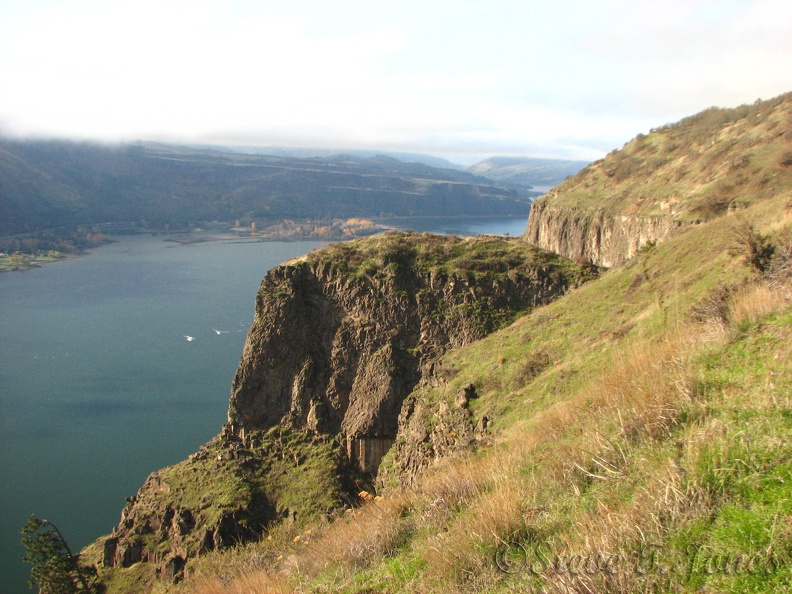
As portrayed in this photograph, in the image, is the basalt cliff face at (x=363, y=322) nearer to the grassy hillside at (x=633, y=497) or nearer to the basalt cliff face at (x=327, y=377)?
the basalt cliff face at (x=327, y=377)

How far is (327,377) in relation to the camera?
84.7 feet

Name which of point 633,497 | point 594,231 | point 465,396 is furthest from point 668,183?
point 633,497

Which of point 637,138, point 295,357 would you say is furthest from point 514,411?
point 637,138

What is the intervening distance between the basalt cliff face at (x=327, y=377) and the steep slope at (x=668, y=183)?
826cm

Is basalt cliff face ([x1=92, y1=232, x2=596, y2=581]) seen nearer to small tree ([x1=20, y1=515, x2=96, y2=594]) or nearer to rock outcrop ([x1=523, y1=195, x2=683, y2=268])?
small tree ([x1=20, y1=515, x2=96, y2=594])

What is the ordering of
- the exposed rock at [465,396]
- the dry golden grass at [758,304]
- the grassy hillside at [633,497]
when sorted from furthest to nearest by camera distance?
1. the exposed rock at [465,396]
2. the dry golden grass at [758,304]
3. the grassy hillside at [633,497]

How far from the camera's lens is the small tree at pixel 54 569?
21156 mm

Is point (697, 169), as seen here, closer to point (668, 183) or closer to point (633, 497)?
point (668, 183)

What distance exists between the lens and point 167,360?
60969 mm

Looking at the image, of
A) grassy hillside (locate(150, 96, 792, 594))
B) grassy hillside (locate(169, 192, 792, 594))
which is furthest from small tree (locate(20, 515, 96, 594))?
grassy hillside (locate(169, 192, 792, 594))

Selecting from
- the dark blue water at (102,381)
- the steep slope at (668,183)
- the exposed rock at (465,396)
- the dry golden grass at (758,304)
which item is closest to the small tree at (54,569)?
the dark blue water at (102,381)

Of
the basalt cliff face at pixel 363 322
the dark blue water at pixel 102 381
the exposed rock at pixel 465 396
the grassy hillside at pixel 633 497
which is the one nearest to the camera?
the grassy hillside at pixel 633 497

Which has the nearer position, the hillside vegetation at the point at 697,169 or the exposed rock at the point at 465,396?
the exposed rock at the point at 465,396

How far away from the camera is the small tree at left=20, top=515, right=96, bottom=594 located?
21156 mm
